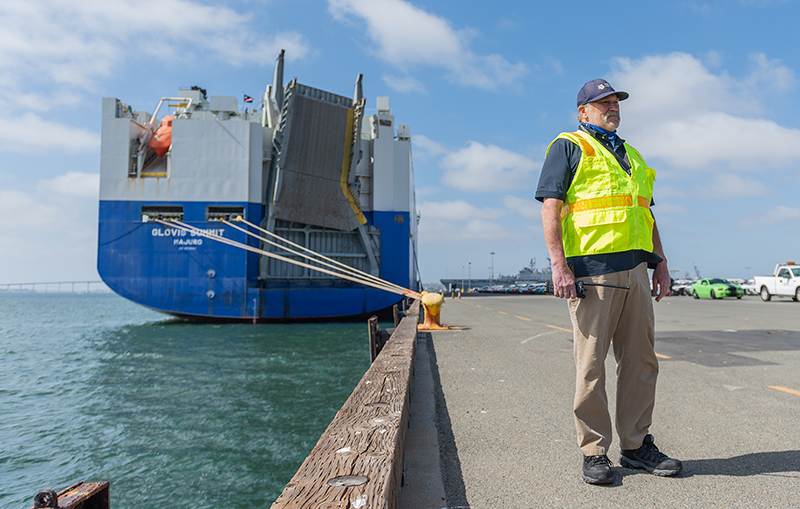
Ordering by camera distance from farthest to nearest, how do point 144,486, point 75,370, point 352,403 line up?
point 75,370
point 144,486
point 352,403

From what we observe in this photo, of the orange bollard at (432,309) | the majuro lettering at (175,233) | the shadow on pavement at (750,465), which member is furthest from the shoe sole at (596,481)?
the majuro lettering at (175,233)

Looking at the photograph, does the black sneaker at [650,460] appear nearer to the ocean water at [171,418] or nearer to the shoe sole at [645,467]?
the shoe sole at [645,467]

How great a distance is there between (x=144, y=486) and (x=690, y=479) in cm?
374

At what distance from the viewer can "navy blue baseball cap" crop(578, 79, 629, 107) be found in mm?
2568

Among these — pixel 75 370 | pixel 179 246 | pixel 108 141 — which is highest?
pixel 108 141

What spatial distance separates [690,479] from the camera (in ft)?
7.67

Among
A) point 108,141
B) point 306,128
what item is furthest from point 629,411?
point 108,141

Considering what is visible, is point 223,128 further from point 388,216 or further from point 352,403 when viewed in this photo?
point 352,403

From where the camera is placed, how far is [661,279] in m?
2.75

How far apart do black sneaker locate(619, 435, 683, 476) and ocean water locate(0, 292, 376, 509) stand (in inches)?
94.0

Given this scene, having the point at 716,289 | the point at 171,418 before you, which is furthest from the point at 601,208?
the point at 716,289

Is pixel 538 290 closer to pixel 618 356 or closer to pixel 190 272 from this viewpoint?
pixel 190 272

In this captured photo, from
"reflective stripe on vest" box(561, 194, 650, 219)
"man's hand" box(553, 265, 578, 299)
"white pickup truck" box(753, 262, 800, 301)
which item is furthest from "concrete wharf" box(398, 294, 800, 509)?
"white pickup truck" box(753, 262, 800, 301)

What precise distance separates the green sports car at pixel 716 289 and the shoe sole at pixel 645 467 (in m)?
30.1
